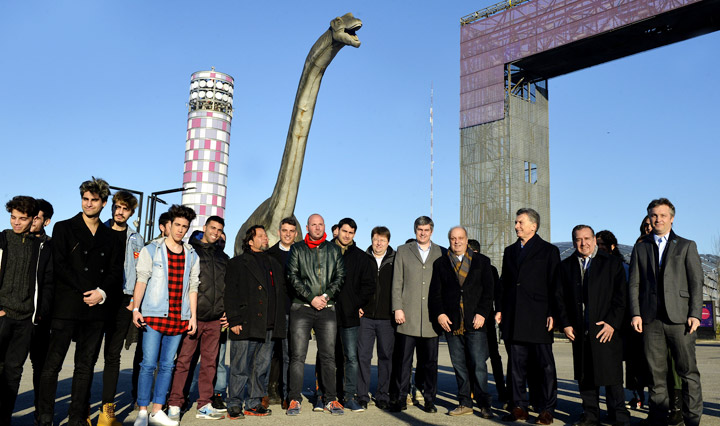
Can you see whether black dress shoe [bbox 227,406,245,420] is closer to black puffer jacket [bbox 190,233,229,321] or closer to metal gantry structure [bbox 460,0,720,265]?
black puffer jacket [bbox 190,233,229,321]

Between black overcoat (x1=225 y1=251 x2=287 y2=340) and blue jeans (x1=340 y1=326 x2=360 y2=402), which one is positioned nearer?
black overcoat (x1=225 y1=251 x2=287 y2=340)

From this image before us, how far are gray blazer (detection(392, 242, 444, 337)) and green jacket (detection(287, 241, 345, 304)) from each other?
2.14 ft

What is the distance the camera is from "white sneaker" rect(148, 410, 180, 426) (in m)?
5.04

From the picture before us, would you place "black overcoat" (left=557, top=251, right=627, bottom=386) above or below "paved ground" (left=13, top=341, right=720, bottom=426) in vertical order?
above

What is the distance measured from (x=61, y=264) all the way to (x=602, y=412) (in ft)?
17.5

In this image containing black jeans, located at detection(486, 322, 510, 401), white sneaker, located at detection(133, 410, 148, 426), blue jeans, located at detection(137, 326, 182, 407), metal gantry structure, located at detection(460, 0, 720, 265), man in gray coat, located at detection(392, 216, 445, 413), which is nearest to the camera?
white sneaker, located at detection(133, 410, 148, 426)

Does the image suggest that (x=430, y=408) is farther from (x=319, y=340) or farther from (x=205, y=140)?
(x=205, y=140)

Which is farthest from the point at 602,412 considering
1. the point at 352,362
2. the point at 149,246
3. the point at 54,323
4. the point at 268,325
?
the point at 54,323

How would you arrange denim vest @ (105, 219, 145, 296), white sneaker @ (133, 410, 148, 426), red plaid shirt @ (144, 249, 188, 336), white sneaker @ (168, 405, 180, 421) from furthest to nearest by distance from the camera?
denim vest @ (105, 219, 145, 296)
white sneaker @ (168, 405, 180, 421)
red plaid shirt @ (144, 249, 188, 336)
white sneaker @ (133, 410, 148, 426)

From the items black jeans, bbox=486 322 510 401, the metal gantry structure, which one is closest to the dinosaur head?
black jeans, bbox=486 322 510 401

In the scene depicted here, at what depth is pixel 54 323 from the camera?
483 cm

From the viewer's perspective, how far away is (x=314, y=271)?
620cm

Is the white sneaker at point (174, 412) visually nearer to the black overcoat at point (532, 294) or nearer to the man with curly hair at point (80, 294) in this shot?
the man with curly hair at point (80, 294)

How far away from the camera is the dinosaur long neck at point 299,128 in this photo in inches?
380
